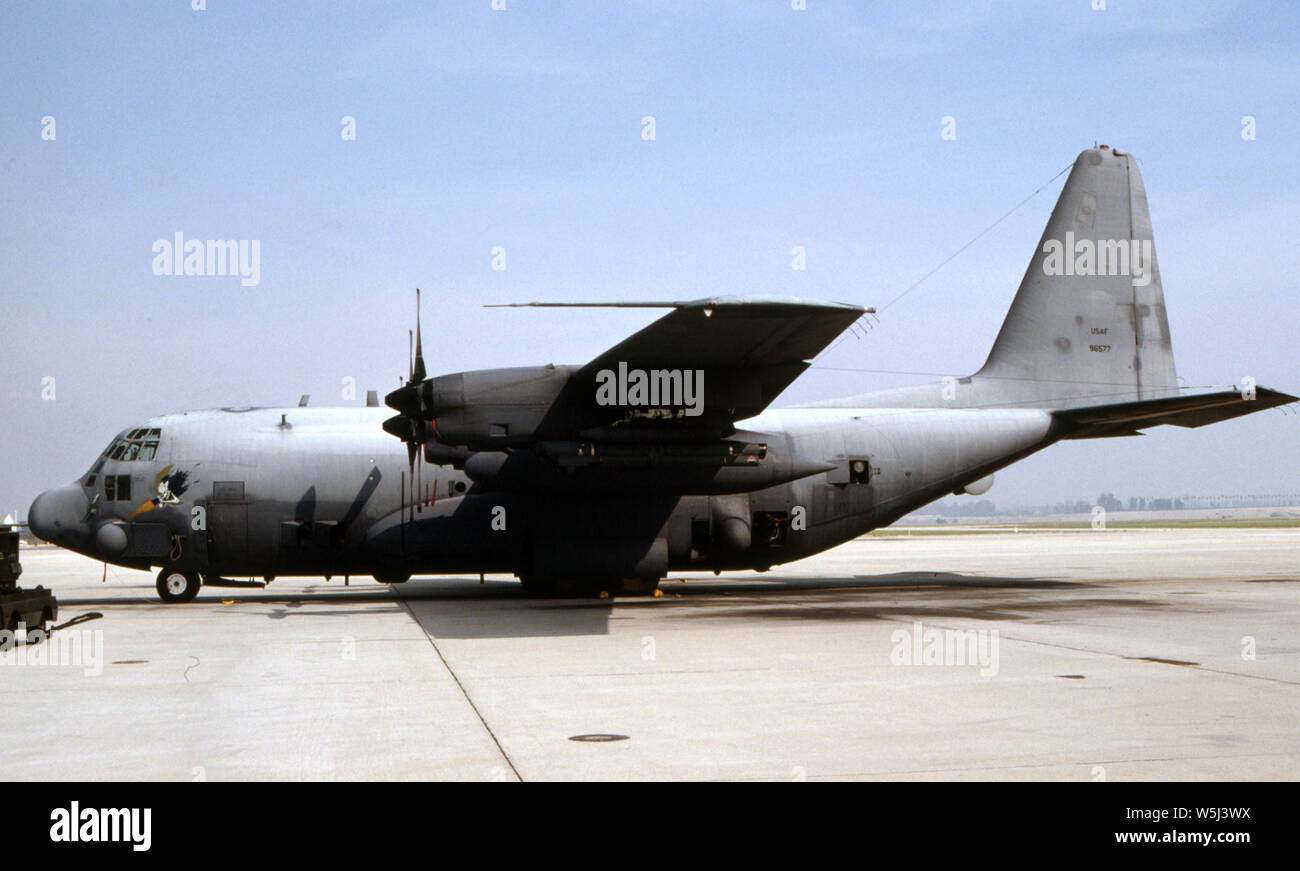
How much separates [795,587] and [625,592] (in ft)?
16.4

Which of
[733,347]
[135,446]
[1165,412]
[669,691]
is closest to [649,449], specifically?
[733,347]

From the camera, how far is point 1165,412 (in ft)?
73.5

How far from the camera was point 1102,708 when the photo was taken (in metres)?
9.20

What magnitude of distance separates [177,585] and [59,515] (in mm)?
2675

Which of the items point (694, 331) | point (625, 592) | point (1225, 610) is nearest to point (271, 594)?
point (625, 592)

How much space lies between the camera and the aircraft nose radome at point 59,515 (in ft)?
68.7

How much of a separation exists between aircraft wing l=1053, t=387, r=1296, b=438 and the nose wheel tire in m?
19.3

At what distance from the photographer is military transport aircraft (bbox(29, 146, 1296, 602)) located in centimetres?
1797

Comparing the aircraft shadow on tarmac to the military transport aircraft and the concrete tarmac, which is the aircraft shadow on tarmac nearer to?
the concrete tarmac

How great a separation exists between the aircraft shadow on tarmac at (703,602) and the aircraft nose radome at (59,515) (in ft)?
5.48

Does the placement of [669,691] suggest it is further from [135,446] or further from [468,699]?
[135,446]

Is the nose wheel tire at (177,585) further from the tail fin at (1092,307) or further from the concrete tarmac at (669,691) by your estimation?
the tail fin at (1092,307)

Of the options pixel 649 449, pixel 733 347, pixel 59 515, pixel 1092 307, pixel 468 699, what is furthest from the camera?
pixel 1092 307
